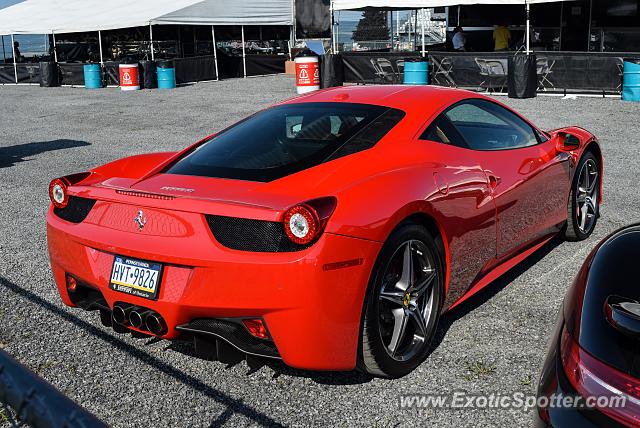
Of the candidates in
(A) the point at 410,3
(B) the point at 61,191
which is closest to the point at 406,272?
(B) the point at 61,191

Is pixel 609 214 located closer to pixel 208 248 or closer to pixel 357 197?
pixel 357 197

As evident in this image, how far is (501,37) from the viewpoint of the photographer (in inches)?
896

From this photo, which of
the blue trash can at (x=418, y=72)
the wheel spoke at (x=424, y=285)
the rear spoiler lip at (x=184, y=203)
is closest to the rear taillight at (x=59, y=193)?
the rear spoiler lip at (x=184, y=203)

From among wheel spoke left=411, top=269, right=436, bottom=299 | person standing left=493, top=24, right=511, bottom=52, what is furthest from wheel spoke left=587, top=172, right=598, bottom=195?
person standing left=493, top=24, right=511, bottom=52

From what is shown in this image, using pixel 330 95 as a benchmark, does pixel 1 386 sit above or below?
below

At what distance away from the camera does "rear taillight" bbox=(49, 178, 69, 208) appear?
3.73 meters

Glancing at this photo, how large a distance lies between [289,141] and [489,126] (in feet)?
5.07

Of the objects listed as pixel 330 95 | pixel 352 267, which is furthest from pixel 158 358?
pixel 330 95

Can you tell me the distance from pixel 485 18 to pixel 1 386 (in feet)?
82.3

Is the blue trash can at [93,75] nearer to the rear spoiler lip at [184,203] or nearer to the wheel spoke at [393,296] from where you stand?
the rear spoiler lip at [184,203]

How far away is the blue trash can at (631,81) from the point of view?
619 inches

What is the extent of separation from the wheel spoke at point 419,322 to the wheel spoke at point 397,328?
0.09 meters

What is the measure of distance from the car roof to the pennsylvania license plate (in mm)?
1674

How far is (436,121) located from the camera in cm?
412
